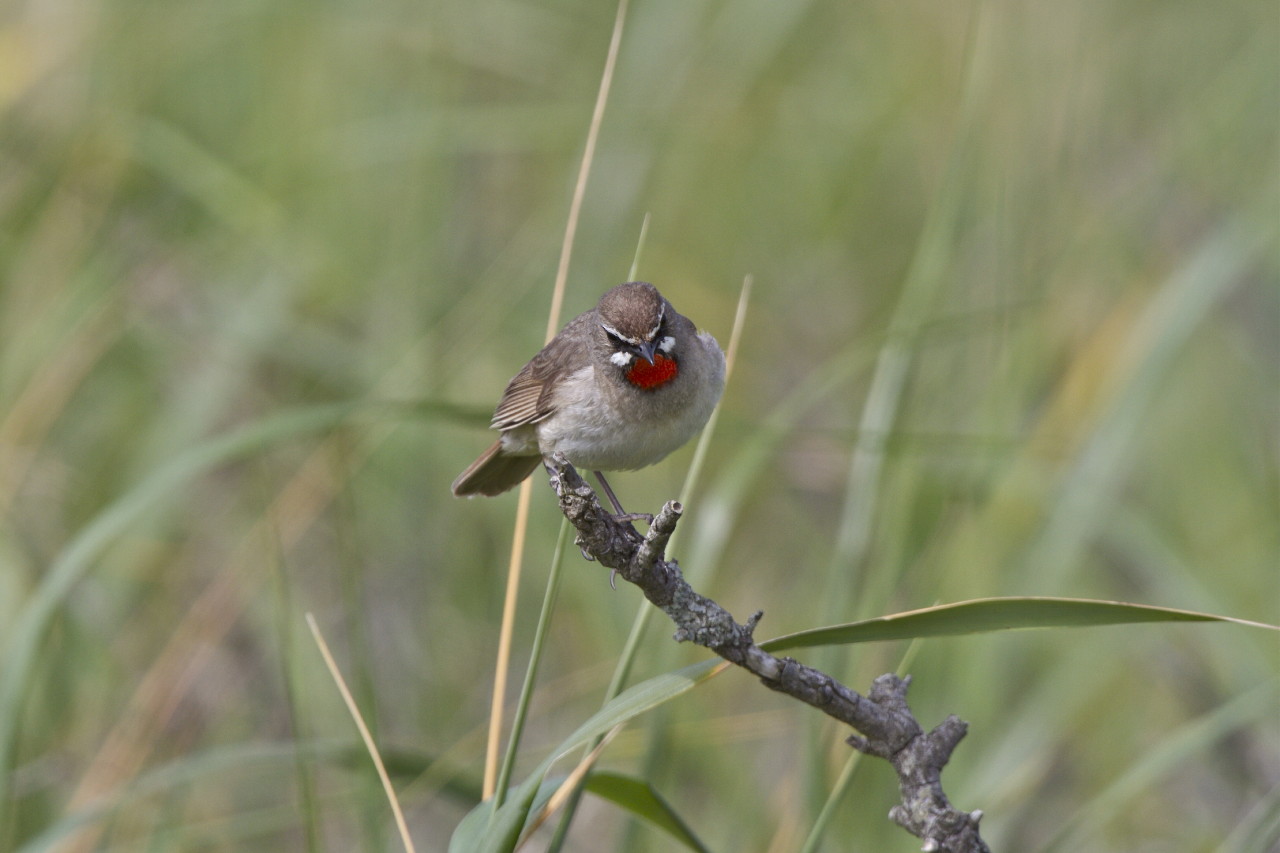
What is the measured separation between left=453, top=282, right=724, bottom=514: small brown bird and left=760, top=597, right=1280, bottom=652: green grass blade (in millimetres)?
1410

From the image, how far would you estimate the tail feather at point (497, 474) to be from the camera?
12.8 feet

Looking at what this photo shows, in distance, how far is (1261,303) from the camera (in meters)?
6.30

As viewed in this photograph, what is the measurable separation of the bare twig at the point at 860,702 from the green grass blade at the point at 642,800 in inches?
11.2

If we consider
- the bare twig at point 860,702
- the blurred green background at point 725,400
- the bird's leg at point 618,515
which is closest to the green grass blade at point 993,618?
the bare twig at point 860,702

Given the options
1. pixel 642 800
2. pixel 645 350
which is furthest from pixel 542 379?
pixel 642 800

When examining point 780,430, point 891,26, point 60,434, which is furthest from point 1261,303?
point 60,434

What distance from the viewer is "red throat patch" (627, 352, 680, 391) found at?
3.34 metres

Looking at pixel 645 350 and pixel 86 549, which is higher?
pixel 645 350

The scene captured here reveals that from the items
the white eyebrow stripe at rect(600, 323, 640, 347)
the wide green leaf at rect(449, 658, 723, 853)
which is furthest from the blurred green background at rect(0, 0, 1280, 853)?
the wide green leaf at rect(449, 658, 723, 853)

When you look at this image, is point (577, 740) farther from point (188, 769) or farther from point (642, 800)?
point (188, 769)

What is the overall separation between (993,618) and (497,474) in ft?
7.56

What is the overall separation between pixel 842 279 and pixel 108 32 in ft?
13.1

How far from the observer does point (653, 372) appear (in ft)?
11.0

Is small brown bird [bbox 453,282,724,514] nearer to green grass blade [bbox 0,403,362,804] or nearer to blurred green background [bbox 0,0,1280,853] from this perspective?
blurred green background [bbox 0,0,1280,853]
